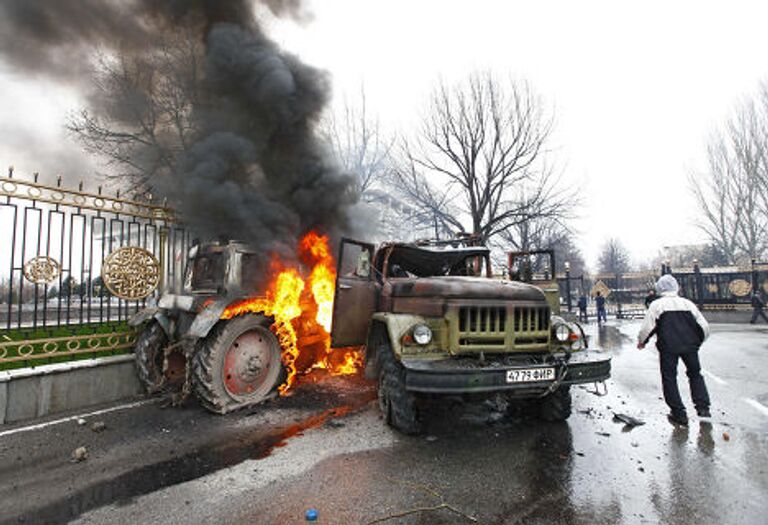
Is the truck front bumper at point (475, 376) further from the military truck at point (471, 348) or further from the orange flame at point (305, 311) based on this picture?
the orange flame at point (305, 311)

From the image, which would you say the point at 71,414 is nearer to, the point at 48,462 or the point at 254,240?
the point at 48,462

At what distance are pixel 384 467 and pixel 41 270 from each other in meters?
5.85

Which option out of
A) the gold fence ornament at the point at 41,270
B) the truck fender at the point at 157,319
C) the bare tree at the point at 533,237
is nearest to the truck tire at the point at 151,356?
the truck fender at the point at 157,319

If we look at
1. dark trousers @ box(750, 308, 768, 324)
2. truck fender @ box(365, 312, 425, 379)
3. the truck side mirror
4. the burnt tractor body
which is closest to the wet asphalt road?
the burnt tractor body

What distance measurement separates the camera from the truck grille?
14.7ft

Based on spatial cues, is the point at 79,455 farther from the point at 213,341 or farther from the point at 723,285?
the point at 723,285

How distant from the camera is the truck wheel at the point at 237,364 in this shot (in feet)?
17.3

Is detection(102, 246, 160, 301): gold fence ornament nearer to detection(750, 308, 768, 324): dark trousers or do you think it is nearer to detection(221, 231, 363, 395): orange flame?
detection(221, 231, 363, 395): orange flame

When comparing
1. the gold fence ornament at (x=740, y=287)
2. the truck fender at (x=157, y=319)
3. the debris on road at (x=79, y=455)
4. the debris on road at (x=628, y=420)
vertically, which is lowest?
the debris on road at (x=79, y=455)

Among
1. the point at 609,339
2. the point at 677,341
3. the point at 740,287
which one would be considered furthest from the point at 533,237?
the point at 677,341

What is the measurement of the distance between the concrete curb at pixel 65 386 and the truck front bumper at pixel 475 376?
4.74m

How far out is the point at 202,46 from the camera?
317 inches

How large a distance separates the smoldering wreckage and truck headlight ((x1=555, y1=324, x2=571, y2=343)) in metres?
0.02

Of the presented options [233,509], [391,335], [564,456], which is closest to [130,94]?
[391,335]
